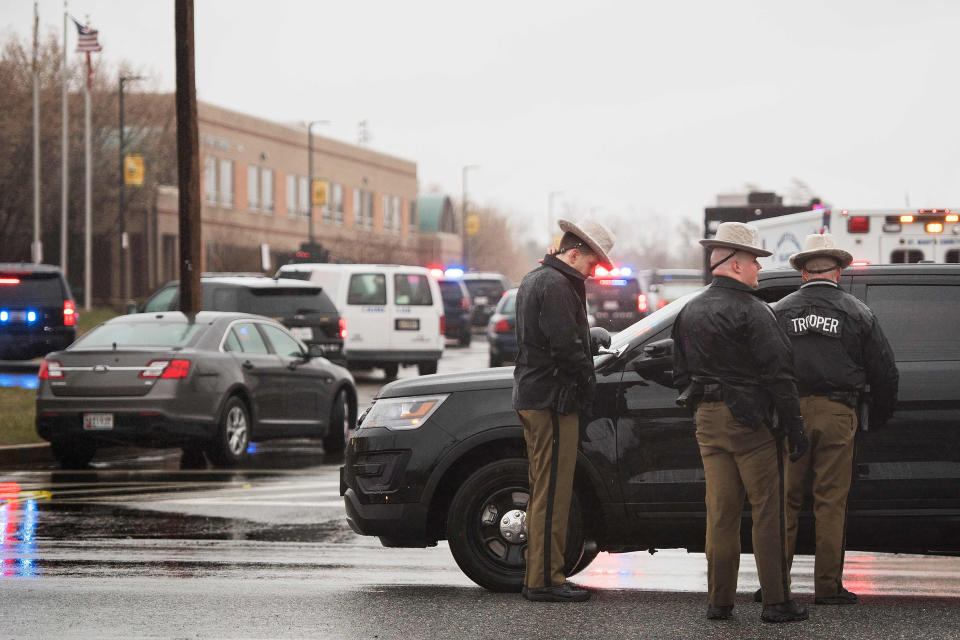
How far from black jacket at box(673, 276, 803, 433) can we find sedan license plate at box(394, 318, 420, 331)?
63.0 ft

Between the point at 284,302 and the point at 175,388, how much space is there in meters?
7.02

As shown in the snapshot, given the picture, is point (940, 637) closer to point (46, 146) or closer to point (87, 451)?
point (87, 451)

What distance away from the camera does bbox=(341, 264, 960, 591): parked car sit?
7.33 metres

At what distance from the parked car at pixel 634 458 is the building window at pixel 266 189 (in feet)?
213

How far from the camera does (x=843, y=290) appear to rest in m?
7.48

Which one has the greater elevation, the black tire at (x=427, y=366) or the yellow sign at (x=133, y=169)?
the yellow sign at (x=133, y=169)

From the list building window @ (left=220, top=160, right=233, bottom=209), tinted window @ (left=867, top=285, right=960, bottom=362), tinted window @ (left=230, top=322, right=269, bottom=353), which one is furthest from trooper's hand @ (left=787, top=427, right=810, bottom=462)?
building window @ (left=220, top=160, right=233, bottom=209)

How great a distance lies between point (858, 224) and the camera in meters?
16.4

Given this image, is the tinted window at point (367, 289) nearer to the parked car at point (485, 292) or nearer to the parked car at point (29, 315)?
the parked car at point (29, 315)

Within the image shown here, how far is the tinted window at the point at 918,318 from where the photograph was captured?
7.50 metres

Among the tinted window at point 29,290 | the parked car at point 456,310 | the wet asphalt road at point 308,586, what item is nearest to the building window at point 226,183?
the parked car at point 456,310

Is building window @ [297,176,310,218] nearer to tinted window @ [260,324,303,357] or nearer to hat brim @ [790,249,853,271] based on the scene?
tinted window @ [260,324,303,357]

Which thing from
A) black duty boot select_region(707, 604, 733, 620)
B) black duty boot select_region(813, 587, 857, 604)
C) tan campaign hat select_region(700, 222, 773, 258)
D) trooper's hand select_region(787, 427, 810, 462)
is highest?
tan campaign hat select_region(700, 222, 773, 258)

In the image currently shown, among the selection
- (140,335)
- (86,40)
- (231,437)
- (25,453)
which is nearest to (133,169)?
(86,40)
